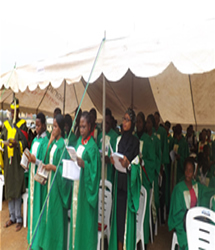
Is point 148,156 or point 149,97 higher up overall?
point 149,97

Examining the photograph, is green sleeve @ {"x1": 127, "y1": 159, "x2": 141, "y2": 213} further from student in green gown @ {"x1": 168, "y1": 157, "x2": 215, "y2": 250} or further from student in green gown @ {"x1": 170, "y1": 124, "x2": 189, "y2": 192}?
student in green gown @ {"x1": 170, "y1": 124, "x2": 189, "y2": 192}

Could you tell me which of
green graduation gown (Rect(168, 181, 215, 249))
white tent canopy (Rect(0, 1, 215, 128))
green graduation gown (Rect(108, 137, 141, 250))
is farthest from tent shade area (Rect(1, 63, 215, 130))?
green graduation gown (Rect(168, 181, 215, 249))

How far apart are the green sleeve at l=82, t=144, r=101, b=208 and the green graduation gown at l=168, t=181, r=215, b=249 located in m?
0.86

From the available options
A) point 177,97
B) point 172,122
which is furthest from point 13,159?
point 172,122

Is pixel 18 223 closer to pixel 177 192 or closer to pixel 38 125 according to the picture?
pixel 38 125

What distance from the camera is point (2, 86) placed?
297cm

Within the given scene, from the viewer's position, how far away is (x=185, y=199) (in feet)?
7.41

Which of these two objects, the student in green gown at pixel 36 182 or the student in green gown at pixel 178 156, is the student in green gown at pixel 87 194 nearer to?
the student in green gown at pixel 36 182

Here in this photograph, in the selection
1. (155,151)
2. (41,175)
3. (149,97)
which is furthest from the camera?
(149,97)

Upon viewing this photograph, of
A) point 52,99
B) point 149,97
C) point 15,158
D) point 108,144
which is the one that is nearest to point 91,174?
point 108,144

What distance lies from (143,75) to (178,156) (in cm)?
240

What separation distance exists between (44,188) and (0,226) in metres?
1.59

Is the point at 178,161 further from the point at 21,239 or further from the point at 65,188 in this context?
the point at 21,239

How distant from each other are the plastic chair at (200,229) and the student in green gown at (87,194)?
951mm
